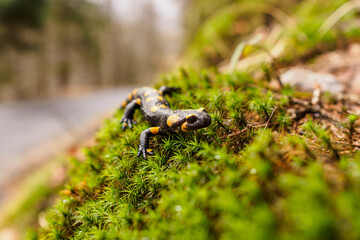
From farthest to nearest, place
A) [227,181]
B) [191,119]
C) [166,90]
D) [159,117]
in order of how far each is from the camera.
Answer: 1. [166,90]
2. [159,117]
3. [191,119]
4. [227,181]

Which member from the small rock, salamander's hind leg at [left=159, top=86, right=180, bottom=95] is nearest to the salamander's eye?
salamander's hind leg at [left=159, top=86, right=180, bottom=95]

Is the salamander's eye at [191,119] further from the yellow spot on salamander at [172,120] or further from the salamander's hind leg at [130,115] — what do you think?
the salamander's hind leg at [130,115]

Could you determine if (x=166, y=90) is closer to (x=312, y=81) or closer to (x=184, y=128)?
(x=184, y=128)

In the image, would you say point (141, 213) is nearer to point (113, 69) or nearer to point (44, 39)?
point (44, 39)

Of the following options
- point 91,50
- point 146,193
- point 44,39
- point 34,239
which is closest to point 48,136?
point 34,239

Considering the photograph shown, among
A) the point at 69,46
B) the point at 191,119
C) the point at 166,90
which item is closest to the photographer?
the point at 191,119

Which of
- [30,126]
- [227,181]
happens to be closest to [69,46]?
[30,126]
